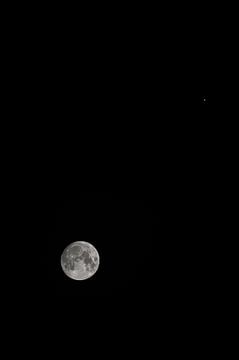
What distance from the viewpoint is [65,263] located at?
6.22 meters

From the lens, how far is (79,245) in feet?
21.2

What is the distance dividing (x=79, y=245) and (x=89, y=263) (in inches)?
15.7

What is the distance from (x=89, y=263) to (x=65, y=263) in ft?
1.36

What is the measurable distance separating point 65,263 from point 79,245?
418 mm

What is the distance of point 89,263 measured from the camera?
6246mm
